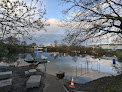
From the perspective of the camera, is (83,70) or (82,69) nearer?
(83,70)

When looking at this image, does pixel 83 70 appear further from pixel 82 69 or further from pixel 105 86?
pixel 105 86

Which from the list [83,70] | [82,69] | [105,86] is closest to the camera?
[105,86]

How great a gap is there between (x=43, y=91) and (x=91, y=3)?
5.63 m

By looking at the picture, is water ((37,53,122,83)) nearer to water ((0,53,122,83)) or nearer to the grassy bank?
water ((0,53,122,83))

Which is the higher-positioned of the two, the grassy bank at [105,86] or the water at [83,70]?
the grassy bank at [105,86]

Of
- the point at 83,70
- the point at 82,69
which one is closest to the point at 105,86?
the point at 83,70

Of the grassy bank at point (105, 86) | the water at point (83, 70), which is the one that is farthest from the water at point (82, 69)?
the grassy bank at point (105, 86)

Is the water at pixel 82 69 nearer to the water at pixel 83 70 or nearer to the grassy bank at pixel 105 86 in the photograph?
the water at pixel 83 70

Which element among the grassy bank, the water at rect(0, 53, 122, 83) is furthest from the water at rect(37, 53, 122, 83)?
the grassy bank

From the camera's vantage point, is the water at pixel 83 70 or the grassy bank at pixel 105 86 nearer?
the grassy bank at pixel 105 86

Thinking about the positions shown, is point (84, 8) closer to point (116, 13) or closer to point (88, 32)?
point (88, 32)

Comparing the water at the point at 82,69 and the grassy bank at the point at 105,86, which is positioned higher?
the grassy bank at the point at 105,86

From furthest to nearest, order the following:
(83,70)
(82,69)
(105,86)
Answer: (82,69) → (83,70) → (105,86)

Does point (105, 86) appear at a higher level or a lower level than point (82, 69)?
higher
